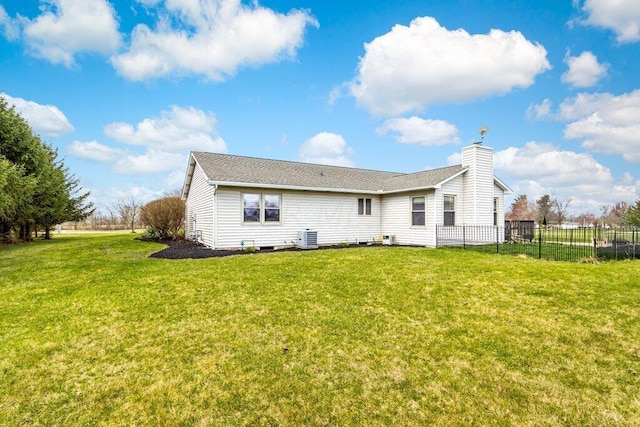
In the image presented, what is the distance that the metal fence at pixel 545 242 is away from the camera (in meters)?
10.7

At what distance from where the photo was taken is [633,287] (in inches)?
262

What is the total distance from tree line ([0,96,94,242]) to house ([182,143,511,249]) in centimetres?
846

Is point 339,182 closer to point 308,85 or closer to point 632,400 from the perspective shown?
point 308,85

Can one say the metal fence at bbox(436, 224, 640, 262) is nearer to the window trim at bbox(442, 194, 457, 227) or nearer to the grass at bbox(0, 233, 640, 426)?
the window trim at bbox(442, 194, 457, 227)

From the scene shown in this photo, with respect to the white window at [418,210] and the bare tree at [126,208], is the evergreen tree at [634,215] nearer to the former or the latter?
the white window at [418,210]

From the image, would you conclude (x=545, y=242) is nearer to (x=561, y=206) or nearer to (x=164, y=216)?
(x=164, y=216)

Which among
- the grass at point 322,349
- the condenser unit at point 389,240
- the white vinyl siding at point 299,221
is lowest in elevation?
the grass at point 322,349

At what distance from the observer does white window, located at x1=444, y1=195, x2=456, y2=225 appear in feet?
49.1

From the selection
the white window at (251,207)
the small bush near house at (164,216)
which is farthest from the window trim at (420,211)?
the small bush near house at (164,216)

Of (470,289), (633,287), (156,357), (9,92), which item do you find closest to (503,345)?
(470,289)

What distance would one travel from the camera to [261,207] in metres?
13.8

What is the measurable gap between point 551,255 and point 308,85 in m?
14.9

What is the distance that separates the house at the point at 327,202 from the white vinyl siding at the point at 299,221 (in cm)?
4

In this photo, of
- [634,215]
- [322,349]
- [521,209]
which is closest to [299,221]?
[322,349]
